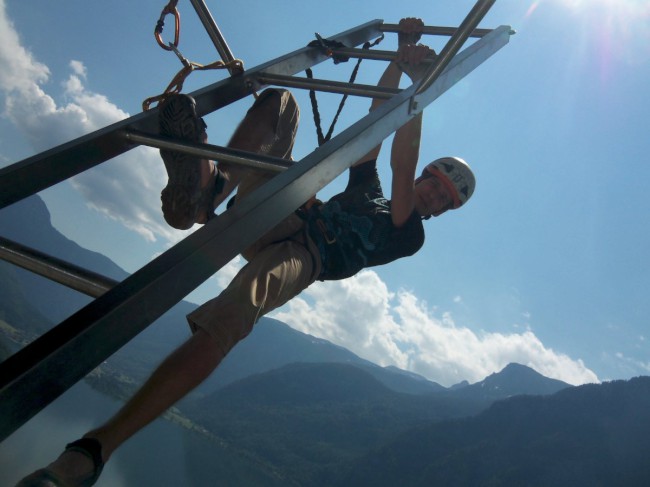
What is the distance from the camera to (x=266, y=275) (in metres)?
2.56

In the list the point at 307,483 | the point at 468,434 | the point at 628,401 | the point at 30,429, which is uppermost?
the point at 628,401

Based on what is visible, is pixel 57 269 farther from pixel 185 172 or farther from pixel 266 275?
pixel 266 275

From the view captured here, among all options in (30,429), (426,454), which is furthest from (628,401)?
(30,429)

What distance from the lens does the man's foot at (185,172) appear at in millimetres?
A: 2432

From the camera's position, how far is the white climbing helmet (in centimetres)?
386

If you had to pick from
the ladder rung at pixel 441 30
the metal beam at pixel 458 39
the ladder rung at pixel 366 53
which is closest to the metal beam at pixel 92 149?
the ladder rung at pixel 366 53

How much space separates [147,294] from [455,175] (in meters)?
3.10

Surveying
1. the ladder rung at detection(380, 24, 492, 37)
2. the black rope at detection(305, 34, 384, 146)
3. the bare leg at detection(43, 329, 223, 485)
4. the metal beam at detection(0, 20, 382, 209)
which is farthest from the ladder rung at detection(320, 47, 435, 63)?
the bare leg at detection(43, 329, 223, 485)

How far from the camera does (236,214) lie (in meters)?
1.55

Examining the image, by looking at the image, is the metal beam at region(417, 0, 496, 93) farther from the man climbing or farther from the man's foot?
the man's foot

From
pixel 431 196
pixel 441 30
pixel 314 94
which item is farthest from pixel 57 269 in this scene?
pixel 441 30

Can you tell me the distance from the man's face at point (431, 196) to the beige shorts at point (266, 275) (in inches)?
44.6

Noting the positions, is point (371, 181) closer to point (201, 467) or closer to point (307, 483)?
point (201, 467)

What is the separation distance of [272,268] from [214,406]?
702ft
